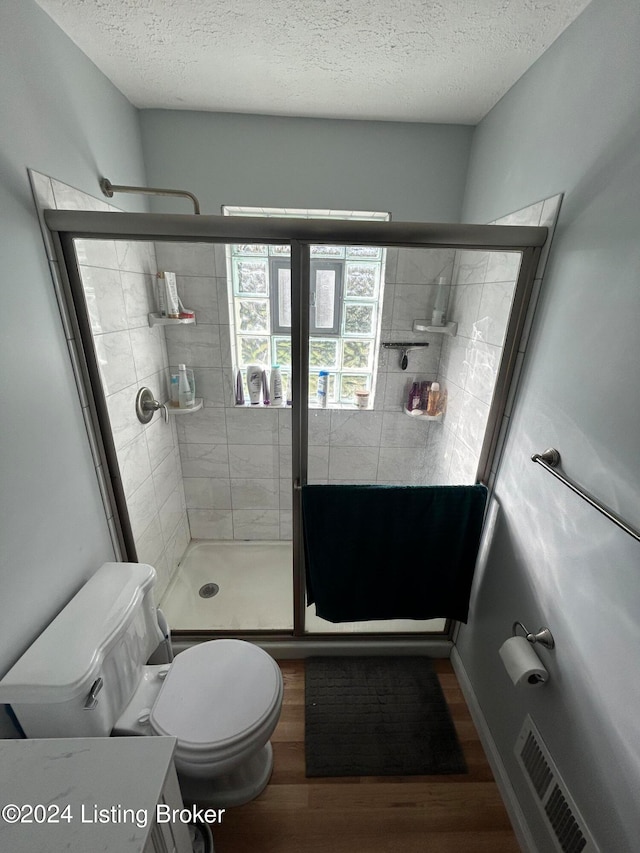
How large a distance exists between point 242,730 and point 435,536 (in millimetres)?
860

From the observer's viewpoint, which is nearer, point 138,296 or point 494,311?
point 494,311

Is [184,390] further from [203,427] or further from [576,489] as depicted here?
[576,489]

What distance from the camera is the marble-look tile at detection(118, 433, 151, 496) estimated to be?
1.40m

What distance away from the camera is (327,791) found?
1171 millimetres

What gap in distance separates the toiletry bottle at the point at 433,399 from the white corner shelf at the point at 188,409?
119 centimetres

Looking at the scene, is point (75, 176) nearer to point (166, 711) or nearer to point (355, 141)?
point (355, 141)

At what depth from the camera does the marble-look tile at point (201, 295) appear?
5.37 feet

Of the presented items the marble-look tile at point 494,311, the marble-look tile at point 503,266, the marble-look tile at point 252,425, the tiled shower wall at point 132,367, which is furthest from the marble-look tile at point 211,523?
the marble-look tile at point 503,266

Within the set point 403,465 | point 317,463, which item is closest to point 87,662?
point 317,463

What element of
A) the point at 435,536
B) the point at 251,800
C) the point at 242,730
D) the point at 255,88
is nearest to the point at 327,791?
the point at 251,800

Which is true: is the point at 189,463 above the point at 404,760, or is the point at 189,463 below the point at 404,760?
above

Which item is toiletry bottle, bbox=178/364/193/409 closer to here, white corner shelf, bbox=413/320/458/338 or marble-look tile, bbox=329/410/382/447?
marble-look tile, bbox=329/410/382/447

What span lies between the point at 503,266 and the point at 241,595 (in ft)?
6.52

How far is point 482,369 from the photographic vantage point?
1.36m
